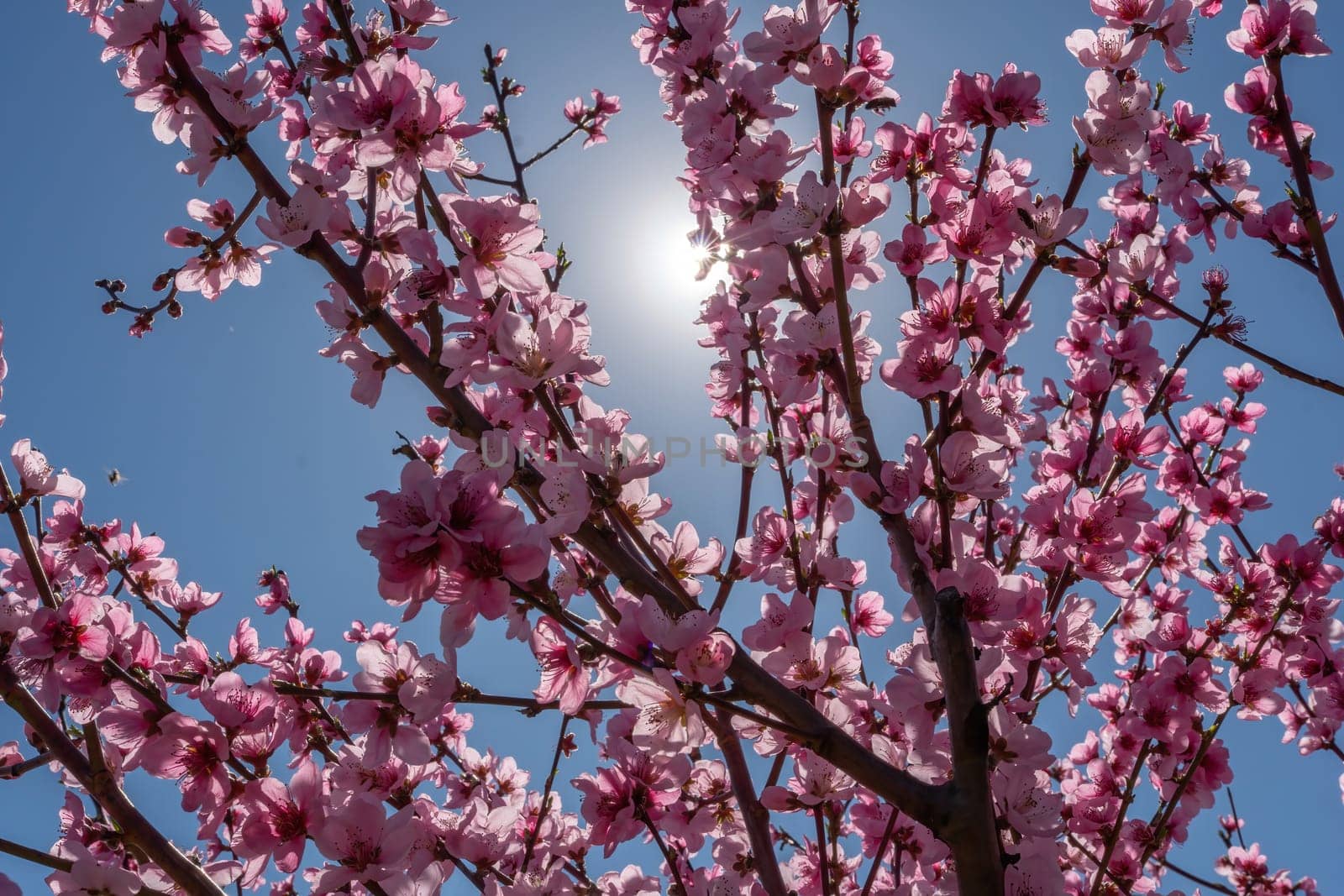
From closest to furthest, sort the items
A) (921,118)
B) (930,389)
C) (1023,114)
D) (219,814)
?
(219,814), (930,389), (1023,114), (921,118)

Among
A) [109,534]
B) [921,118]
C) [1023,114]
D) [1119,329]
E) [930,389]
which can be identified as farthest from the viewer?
[109,534]

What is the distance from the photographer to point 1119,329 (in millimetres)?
3367

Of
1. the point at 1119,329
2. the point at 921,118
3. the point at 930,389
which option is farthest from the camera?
the point at 1119,329

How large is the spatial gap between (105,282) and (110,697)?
1.58 meters

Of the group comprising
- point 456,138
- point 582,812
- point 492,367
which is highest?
point 456,138

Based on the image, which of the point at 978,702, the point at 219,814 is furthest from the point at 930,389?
the point at 219,814

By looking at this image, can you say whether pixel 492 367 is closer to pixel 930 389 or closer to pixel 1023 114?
pixel 930 389

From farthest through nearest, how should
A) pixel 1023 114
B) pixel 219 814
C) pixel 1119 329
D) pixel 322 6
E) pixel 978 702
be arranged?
pixel 1119 329 → pixel 322 6 → pixel 1023 114 → pixel 219 814 → pixel 978 702

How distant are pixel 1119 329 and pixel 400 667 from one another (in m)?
3.05

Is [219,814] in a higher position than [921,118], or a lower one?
lower

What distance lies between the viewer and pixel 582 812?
2.74m

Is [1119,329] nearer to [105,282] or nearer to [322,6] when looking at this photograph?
[322,6]

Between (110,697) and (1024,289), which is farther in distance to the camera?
(1024,289)

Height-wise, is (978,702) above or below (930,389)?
below
